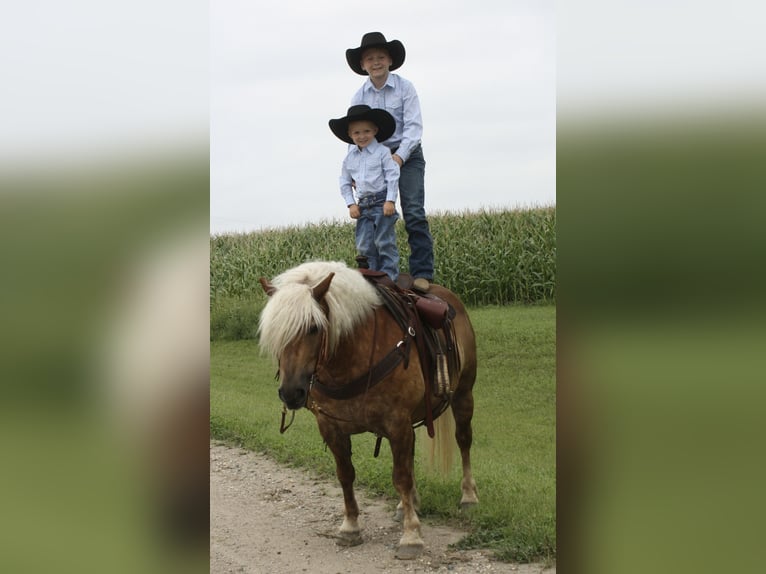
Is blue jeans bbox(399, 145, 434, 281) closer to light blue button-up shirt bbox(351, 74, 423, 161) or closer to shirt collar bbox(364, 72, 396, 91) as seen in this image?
light blue button-up shirt bbox(351, 74, 423, 161)

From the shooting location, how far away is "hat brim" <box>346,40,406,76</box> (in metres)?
5.07

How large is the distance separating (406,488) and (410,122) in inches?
101

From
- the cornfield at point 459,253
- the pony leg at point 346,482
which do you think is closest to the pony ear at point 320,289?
the pony leg at point 346,482

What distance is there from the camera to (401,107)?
5297 millimetres

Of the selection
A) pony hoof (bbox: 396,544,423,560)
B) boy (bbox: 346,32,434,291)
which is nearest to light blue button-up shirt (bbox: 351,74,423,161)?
boy (bbox: 346,32,434,291)

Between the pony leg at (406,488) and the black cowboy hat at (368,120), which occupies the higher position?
the black cowboy hat at (368,120)

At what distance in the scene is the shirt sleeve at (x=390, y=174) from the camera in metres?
5.20

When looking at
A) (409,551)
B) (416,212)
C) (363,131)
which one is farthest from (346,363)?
(363,131)

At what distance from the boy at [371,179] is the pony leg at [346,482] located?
49.9 inches

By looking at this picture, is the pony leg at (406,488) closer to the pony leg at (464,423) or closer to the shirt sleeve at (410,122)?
the pony leg at (464,423)

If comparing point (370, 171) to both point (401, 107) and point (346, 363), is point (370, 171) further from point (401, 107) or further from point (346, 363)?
point (346, 363)

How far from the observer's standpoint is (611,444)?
10.9ft

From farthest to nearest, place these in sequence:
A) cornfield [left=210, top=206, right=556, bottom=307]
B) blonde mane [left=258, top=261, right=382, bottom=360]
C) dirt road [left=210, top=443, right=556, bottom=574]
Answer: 1. cornfield [left=210, top=206, right=556, bottom=307]
2. dirt road [left=210, top=443, right=556, bottom=574]
3. blonde mane [left=258, top=261, right=382, bottom=360]

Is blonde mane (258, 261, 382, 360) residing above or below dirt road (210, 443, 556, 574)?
above
